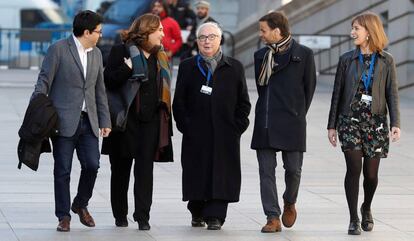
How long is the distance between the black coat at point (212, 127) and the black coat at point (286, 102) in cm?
20

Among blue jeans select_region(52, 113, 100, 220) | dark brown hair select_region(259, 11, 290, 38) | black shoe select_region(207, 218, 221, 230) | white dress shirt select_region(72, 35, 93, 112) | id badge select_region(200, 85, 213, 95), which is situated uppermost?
dark brown hair select_region(259, 11, 290, 38)

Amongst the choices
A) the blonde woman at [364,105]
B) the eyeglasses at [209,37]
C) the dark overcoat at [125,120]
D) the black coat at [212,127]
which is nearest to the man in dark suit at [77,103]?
the dark overcoat at [125,120]

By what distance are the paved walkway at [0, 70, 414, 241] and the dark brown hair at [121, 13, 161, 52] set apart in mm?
1447

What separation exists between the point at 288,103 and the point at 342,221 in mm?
1268

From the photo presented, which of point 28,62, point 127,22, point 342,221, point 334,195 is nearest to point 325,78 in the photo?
point 28,62

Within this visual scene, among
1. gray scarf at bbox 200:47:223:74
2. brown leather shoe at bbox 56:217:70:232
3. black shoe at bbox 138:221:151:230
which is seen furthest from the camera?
gray scarf at bbox 200:47:223:74

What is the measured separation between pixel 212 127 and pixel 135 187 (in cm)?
76

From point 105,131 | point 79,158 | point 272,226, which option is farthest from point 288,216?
point 79,158

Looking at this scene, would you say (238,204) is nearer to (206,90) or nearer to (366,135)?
(206,90)

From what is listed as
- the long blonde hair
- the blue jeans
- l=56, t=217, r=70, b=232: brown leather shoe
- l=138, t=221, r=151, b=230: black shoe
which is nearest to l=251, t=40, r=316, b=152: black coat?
the long blonde hair

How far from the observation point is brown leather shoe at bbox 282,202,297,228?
11.0 metres

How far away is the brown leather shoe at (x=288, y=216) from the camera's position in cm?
1099

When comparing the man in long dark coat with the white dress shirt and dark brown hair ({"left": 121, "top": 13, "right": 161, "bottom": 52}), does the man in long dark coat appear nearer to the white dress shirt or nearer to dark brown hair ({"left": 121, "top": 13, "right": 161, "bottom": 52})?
dark brown hair ({"left": 121, "top": 13, "right": 161, "bottom": 52})

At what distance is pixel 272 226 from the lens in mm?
10875
